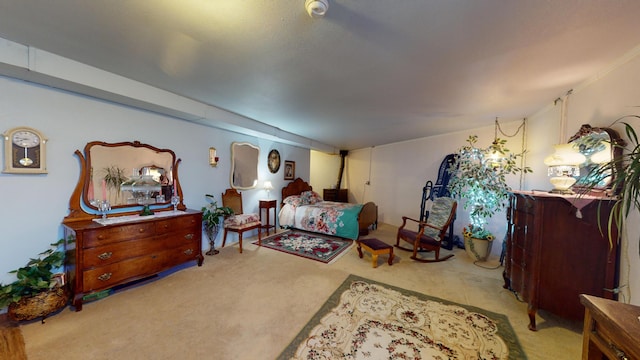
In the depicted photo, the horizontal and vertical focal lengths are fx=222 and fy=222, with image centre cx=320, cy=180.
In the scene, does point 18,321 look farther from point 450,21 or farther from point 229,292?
point 450,21

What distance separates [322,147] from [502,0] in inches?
214

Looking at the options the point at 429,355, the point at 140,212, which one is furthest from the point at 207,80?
the point at 429,355

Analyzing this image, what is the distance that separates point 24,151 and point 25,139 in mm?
118

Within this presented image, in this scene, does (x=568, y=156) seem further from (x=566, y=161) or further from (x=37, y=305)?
(x=37, y=305)

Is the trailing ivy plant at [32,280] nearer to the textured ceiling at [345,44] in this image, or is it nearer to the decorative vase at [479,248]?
the textured ceiling at [345,44]

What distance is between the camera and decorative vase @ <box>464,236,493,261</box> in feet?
11.8

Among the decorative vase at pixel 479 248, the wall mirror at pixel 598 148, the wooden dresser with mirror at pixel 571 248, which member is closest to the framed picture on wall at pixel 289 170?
the decorative vase at pixel 479 248

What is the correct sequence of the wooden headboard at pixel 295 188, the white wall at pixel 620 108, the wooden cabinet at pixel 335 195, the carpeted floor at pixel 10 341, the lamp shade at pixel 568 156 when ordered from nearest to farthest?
1. the carpeted floor at pixel 10 341
2. the white wall at pixel 620 108
3. the lamp shade at pixel 568 156
4. the wooden headboard at pixel 295 188
5. the wooden cabinet at pixel 335 195

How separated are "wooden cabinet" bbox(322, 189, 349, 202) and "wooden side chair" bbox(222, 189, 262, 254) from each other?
345 cm

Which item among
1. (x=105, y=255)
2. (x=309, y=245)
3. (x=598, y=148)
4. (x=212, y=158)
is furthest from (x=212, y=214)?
(x=598, y=148)

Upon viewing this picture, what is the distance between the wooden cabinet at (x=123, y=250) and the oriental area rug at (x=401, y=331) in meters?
2.02

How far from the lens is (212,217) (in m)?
3.62

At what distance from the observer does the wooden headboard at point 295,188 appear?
18.4 ft

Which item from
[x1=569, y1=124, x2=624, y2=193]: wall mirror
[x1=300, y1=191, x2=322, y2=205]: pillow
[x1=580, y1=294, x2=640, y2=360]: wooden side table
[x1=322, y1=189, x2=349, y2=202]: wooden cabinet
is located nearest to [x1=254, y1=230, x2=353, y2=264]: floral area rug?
[x1=300, y1=191, x2=322, y2=205]: pillow
